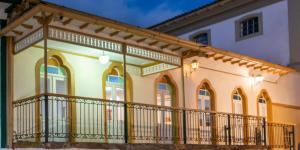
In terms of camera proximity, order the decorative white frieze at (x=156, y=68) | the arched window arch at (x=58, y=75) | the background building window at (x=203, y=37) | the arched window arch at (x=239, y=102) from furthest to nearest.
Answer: the background building window at (x=203, y=37) < the arched window arch at (x=239, y=102) < the decorative white frieze at (x=156, y=68) < the arched window arch at (x=58, y=75)

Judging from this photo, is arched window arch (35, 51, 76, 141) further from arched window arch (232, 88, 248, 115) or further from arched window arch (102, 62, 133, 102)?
arched window arch (232, 88, 248, 115)

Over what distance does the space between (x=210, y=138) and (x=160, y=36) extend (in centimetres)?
458

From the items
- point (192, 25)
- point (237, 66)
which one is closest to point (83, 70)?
point (237, 66)

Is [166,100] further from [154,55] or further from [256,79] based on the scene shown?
[256,79]

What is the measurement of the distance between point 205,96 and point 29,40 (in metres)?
8.22

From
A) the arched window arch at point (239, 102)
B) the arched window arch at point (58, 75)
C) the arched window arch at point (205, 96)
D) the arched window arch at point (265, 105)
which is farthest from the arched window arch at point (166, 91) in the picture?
the arched window arch at point (265, 105)

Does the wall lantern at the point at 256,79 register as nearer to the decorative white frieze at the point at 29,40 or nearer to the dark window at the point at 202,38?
the dark window at the point at 202,38

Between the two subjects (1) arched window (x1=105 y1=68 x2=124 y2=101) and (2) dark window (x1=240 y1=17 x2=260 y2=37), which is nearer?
(1) arched window (x1=105 y1=68 x2=124 y2=101)

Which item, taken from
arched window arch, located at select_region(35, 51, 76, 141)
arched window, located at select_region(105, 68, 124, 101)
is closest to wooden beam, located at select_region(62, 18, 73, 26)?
arched window arch, located at select_region(35, 51, 76, 141)

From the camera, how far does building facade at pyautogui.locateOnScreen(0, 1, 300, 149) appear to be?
12.5 m

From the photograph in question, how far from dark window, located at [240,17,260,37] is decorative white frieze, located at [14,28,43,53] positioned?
1405 cm

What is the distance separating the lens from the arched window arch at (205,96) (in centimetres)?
1825

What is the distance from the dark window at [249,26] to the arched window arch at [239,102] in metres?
5.22

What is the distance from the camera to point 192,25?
26.3 metres
